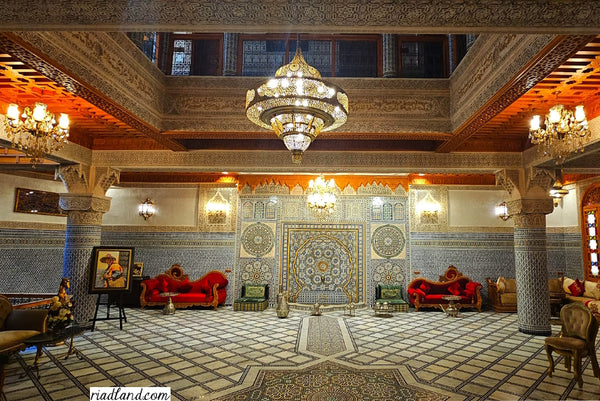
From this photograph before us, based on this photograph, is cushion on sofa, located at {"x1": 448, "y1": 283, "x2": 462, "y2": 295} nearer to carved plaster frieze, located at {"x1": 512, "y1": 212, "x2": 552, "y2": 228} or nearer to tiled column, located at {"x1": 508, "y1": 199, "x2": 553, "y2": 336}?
tiled column, located at {"x1": 508, "y1": 199, "x2": 553, "y2": 336}

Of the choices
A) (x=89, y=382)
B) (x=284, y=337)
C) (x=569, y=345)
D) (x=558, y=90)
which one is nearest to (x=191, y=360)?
(x=89, y=382)

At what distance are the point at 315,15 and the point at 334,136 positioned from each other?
328 cm

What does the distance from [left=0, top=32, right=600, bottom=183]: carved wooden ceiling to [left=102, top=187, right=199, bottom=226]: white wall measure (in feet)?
10.8

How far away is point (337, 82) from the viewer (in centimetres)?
562

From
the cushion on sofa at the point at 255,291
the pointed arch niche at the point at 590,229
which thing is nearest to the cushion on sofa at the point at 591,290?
the pointed arch niche at the point at 590,229

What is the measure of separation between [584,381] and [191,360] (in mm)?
4976

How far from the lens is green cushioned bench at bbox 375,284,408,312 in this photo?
28.9 feet

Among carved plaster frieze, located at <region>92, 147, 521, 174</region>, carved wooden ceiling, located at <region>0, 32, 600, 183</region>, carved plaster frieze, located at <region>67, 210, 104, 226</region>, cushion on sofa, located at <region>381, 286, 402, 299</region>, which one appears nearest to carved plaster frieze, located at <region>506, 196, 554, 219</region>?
carved plaster frieze, located at <region>92, 147, 521, 174</region>

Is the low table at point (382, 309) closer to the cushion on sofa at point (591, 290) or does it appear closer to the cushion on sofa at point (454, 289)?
the cushion on sofa at point (454, 289)

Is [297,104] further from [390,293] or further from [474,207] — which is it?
[474,207]

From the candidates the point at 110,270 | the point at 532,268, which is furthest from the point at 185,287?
the point at 532,268

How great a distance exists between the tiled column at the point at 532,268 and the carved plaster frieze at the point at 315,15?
4.98m

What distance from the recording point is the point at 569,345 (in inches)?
162

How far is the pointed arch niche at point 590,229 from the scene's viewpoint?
8.73m
